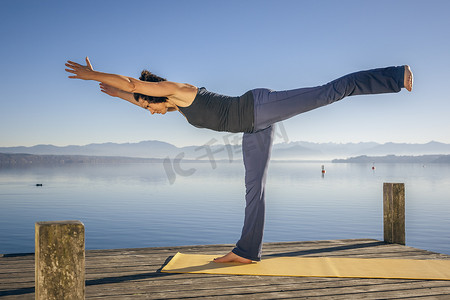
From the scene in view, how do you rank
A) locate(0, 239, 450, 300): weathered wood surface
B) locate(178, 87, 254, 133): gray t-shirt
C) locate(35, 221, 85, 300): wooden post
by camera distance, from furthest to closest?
locate(178, 87, 254, 133): gray t-shirt
locate(0, 239, 450, 300): weathered wood surface
locate(35, 221, 85, 300): wooden post

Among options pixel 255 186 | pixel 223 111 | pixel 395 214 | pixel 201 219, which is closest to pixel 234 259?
pixel 255 186

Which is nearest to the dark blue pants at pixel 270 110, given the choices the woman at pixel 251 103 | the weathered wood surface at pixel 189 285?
the woman at pixel 251 103

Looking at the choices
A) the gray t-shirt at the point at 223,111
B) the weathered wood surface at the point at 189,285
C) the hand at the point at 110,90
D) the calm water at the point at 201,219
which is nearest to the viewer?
the weathered wood surface at the point at 189,285

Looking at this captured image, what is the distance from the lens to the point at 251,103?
3451 mm

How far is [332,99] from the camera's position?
337cm

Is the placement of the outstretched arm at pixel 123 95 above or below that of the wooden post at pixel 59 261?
above

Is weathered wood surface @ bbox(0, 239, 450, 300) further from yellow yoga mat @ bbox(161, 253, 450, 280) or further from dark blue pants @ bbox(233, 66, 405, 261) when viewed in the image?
dark blue pants @ bbox(233, 66, 405, 261)

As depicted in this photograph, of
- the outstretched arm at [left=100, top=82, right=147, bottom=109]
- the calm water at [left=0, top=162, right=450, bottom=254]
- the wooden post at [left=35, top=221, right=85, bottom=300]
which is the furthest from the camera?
the calm water at [left=0, top=162, right=450, bottom=254]

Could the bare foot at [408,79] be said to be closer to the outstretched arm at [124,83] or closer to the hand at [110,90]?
the outstretched arm at [124,83]

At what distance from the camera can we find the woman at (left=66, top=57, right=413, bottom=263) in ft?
10.6

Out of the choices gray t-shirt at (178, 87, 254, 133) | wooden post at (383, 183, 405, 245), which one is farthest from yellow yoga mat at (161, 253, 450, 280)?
gray t-shirt at (178, 87, 254, 133)

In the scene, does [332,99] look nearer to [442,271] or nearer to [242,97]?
[242,97]

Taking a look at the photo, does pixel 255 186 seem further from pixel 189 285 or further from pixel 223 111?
pixel 189 285

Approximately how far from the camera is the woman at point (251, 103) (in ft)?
10.6
